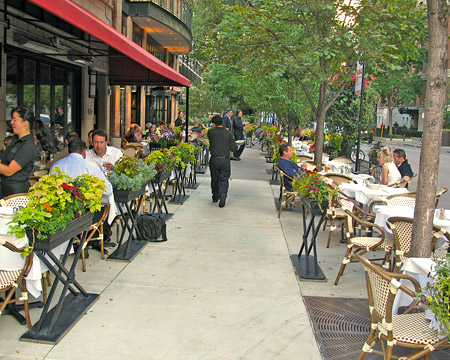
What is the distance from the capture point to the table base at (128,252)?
6489mm

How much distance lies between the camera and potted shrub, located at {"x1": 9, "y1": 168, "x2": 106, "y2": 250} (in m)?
3.88

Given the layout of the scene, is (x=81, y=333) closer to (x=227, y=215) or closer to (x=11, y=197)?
(x=11, y=197)

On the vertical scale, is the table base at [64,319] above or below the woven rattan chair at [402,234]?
below

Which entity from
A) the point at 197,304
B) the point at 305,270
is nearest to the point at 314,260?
the point at 305,270

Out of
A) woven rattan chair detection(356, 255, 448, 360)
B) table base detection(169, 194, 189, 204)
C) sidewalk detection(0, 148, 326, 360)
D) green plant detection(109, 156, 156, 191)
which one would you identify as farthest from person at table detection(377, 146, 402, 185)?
woven rattan chair detection(356, 255, 448, 360)

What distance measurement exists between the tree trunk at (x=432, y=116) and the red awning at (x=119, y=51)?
142 inches

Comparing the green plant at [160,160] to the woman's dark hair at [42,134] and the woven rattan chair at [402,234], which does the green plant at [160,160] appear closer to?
the woman's dark hair at [42,134]

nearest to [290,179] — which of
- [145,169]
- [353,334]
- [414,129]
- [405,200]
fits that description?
[405,200]

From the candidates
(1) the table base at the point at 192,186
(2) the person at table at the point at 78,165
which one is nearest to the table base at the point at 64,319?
(2) the person at table at the point at 78,165

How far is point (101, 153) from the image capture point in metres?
8.03

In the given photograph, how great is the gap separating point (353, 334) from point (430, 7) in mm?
2963

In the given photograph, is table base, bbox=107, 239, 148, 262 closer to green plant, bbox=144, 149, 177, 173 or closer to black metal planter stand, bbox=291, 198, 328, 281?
green plant, bbox=144, 149, 177, 173

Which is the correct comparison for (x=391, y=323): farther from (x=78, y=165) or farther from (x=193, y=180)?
(x=193, y=180)

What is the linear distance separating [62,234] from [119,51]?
6.77 m
